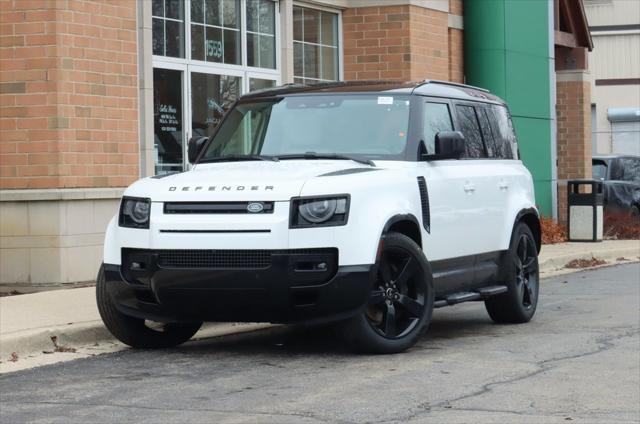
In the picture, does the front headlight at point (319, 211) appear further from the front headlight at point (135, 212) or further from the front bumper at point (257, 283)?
the front headlight at point (135, 212)

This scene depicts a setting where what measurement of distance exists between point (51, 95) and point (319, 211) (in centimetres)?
574

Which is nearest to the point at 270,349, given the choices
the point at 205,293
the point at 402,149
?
the point at 205,293

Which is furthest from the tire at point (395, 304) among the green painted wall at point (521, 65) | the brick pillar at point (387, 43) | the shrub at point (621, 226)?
the shrub at point (621, 226)

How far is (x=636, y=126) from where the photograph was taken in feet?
144

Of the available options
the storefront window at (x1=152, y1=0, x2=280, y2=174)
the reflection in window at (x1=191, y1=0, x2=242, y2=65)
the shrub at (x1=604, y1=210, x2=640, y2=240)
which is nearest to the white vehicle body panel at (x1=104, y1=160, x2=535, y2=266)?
the storefront window at (x1=152, y1=0, x2=280, y2=174)

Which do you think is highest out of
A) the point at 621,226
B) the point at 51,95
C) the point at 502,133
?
the point at 51,95

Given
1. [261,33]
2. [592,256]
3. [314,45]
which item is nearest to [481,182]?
[261,33]

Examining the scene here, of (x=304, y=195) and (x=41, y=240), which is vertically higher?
(x=304, y=195)

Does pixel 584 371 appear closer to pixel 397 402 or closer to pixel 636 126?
pixel 397 402

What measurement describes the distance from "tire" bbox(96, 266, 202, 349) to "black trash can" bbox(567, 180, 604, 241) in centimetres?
1325

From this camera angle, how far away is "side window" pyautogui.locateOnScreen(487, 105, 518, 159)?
1160cm

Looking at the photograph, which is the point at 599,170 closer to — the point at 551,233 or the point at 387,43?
the point at 551,233

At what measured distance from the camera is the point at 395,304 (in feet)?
30.7

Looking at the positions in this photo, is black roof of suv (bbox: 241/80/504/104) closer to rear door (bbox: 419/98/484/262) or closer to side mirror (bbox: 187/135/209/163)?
rear door (bbox: 419/98/484/262)
